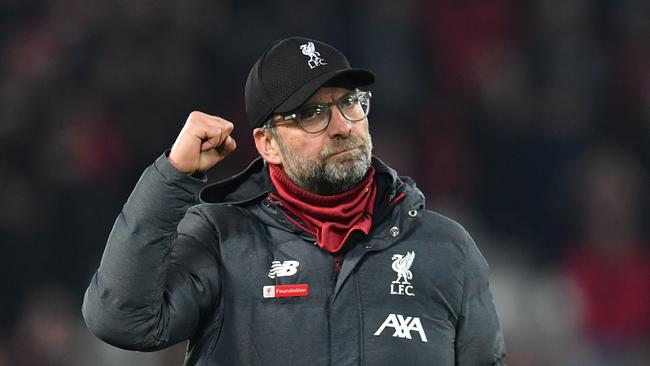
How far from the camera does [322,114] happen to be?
127 inches

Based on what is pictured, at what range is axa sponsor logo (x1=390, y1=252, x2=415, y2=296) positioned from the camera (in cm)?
317

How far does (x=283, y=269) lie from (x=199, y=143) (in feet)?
1.27

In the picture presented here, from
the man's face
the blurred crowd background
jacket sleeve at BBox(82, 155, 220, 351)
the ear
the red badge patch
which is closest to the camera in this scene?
jacket sleeve at BBox(82, 155, 220, 351)

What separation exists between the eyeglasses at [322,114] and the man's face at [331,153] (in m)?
0.01

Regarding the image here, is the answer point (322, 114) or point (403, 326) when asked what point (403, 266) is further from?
point (322, 114)

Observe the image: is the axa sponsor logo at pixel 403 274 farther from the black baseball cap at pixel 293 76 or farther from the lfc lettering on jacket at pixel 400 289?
the black baseball cap at pixel 293 76

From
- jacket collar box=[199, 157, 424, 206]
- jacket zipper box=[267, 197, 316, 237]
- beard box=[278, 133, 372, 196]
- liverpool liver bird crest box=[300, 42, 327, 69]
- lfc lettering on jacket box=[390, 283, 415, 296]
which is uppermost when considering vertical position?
liverpool liver bird crest box=[300, 42, 327, 69]

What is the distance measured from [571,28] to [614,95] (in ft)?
1.85

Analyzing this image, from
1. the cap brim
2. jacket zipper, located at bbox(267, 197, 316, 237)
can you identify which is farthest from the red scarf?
the cap brim

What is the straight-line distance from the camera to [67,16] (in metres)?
8.28

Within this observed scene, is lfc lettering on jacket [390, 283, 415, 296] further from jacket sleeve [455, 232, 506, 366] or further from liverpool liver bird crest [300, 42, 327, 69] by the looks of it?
liverpool liver bird crest [300, 42, 327, 69]

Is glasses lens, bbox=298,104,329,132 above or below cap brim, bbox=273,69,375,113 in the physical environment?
below

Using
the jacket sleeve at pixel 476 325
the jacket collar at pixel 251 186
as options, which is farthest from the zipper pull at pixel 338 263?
the jacket sleeve at pixel 476 325

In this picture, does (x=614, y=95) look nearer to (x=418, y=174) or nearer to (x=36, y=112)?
(x=418, y=174)
